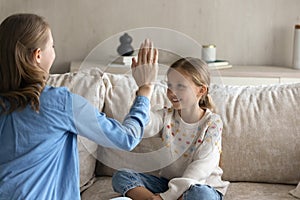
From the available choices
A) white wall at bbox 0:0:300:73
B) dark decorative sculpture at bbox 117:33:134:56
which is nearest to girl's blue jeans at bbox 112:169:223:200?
dark decorative sculpture at bbox 117:33:134:56

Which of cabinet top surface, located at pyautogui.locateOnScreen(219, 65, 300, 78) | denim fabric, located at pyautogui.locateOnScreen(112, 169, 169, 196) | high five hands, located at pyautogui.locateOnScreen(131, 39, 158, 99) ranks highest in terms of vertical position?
high five hands, located at pyautogui.locateOnScreen(131, 39, 158, 99)

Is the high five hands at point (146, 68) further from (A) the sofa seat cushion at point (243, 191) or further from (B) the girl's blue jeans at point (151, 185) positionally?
(A) the sofa seat cushion at point (243, 191)

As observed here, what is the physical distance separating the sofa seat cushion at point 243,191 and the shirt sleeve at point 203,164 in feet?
0.48

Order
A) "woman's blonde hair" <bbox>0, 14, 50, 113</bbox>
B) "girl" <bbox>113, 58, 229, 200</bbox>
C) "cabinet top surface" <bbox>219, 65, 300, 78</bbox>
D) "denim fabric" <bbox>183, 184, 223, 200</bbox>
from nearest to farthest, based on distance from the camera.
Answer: "woman's blonde hair" <bbox>0, 14, 50, 113</bbox>
"denim fabric" <bbox>183, 184, 223, 200</bbox>
"girl" <bbox>113, 58, 229, 200</bbox>
"cabinet top surface" <bbox>219, 65, 300, 78</bbox>

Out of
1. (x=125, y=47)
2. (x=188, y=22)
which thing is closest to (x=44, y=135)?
(x=125, y=47)

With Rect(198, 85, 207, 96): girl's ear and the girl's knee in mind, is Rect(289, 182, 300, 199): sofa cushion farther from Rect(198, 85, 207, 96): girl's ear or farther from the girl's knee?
the girl's knee

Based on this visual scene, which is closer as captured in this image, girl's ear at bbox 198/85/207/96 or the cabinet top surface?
girl's ear at bbox 198/85/207/96

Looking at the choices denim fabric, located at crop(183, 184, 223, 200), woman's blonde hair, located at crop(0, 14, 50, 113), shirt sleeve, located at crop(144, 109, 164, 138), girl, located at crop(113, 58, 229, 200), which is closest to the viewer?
woman's blonde hair, located at crop(0, 14, 50, 113)

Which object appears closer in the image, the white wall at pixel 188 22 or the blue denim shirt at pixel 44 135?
the blue denim shirt at pixel 44 135

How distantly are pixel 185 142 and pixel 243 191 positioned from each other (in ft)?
0.98

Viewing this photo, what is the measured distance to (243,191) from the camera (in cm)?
221

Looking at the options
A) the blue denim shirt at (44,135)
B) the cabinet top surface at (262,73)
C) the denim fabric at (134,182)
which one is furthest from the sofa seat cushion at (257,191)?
the cabinet top surface at (262,73)

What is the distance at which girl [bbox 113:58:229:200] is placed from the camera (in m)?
2.09

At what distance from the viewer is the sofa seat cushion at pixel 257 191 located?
84.7 inches
